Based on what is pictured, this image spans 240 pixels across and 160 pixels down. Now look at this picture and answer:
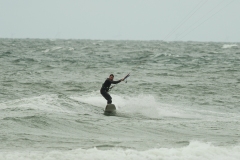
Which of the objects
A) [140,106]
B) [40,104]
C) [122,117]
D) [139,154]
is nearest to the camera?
[139,154]

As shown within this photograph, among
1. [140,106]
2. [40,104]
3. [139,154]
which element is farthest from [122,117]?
[139,154]

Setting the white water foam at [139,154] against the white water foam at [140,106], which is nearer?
the white water foam at [139,154]

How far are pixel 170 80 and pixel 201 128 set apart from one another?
14.4m

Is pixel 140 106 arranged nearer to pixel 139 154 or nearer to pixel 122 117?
pixel 122 117

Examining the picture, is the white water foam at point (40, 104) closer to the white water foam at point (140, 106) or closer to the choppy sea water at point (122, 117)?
the choppy sea water at point (122, 117)

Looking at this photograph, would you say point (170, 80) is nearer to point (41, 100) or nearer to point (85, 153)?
point (41, 100)

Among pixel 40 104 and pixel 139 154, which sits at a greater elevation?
pixel 40 104

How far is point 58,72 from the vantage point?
30625 millimetres

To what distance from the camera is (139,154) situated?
8898mm

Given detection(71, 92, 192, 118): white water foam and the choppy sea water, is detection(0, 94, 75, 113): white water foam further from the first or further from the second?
detection(71, 92, 192, 118): white water foam

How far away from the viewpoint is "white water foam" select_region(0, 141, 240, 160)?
331 inches

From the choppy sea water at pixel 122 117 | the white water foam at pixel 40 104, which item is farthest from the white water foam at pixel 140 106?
the white water foam at pixel 40 104

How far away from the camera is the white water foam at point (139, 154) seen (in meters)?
8.41

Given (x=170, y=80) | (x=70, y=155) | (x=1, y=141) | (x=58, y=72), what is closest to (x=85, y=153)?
(x=70, y=155)
